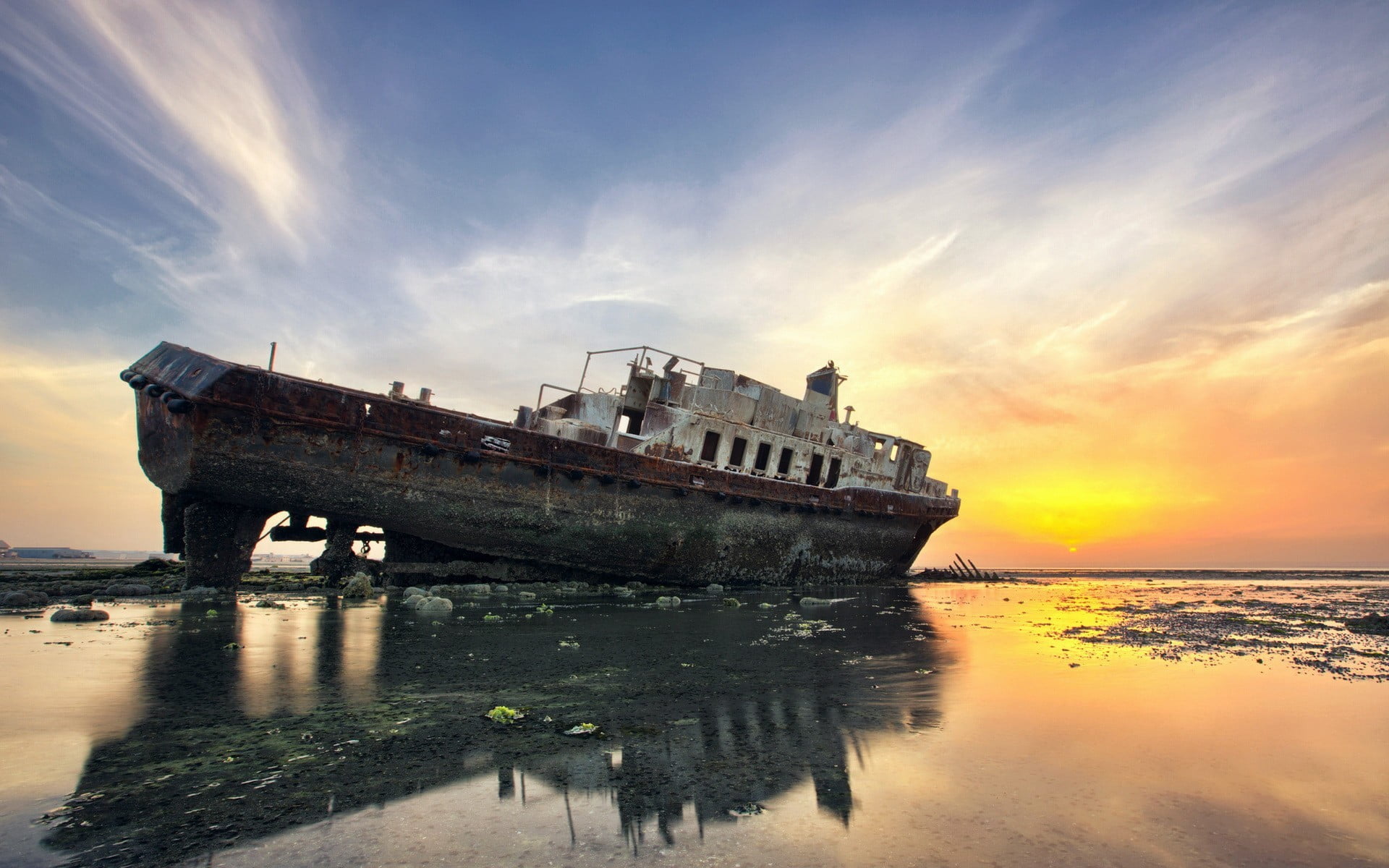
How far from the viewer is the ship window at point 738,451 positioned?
707 inches

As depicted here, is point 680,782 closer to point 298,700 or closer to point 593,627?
point 298,700

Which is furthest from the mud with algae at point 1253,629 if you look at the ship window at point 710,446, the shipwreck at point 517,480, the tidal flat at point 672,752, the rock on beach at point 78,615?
the rock on beach at point 78,615

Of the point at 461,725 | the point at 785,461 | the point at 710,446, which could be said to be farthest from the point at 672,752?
the point at 785,461

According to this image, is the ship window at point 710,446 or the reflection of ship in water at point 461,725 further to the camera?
the ship window at point 710,446

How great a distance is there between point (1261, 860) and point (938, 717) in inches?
84.8

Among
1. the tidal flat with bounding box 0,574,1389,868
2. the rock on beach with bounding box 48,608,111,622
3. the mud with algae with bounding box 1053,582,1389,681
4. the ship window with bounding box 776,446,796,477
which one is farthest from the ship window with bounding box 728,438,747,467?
→ the rock on beach with bounding box 48,608,111,622

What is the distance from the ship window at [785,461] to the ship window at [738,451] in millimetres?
1589

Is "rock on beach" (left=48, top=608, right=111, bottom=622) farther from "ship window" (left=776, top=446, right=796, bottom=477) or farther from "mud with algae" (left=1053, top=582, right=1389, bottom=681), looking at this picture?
"ship window" (left=776, top=446, right=796, bottom=477)

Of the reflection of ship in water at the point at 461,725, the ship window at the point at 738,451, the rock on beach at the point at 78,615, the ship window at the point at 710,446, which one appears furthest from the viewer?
the ship window at the point at 738,451

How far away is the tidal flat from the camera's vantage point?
240cm

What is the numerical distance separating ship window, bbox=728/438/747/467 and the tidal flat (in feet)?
34.7

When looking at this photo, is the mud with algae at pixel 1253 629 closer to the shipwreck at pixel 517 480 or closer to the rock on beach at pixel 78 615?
the shipwreck at pixel 517 480

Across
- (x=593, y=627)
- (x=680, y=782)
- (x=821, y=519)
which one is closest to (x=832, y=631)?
(x=593, y=627)

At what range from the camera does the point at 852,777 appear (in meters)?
3.18
